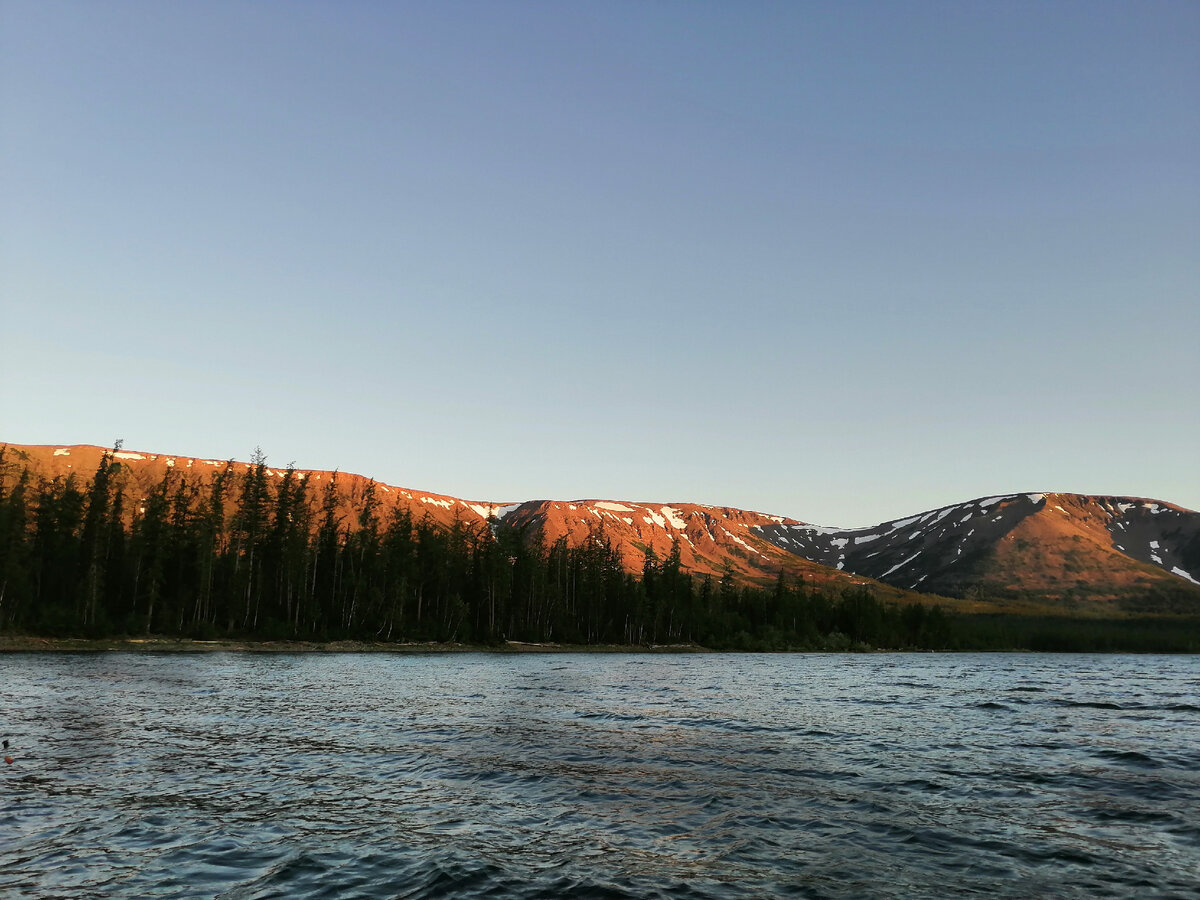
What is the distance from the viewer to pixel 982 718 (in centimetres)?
3950

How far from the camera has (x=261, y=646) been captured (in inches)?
4026

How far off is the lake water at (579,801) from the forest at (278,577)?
67500mm

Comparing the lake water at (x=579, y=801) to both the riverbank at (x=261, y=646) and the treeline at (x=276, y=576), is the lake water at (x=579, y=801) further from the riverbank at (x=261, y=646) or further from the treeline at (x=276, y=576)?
the treeline at (x=276, y=576)

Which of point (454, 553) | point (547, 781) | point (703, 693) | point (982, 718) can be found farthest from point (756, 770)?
point (454, 553)

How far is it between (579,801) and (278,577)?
109m

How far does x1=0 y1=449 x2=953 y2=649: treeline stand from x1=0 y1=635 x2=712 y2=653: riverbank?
2.79m

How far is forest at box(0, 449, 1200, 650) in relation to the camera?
99.6 meters

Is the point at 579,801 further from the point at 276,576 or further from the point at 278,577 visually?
the point at 276,576

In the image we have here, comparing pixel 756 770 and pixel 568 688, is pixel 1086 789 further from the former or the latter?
pixel 568 688

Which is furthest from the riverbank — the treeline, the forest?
the treeline

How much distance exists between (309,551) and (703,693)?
281 feet

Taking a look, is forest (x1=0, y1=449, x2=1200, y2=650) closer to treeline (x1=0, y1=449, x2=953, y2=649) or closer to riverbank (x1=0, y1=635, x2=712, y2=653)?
treeline (x1=0, y1=449, x2=953, y2=649)

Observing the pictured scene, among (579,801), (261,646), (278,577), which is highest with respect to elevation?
(278,577)

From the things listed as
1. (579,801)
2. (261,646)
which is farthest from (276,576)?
(579,801)
